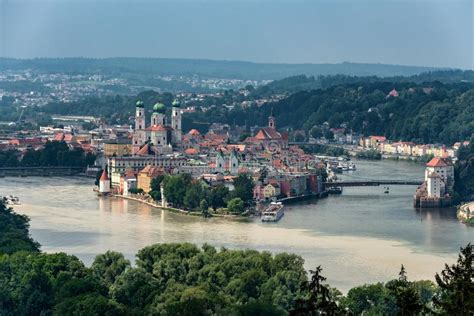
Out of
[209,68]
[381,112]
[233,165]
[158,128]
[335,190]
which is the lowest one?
[335,190]

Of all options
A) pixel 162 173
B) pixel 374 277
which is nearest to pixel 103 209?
pixel 162 173

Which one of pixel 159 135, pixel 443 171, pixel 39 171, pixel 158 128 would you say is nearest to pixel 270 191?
pixel 443 171

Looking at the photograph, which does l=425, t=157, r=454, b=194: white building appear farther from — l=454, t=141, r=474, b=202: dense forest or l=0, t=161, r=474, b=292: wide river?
l=0, t=161, r=474, b=292: wide river

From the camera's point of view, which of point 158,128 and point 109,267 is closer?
point 109,267

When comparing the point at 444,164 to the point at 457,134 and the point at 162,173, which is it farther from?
the point at 457,134

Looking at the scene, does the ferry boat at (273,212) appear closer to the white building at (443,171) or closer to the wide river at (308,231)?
the wide river at (308,231)

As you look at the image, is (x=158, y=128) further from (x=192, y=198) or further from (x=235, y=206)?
(x=235, y=206)

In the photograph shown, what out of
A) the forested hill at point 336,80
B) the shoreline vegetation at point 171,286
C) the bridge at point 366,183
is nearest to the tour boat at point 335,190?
the bridge at point 366,183
